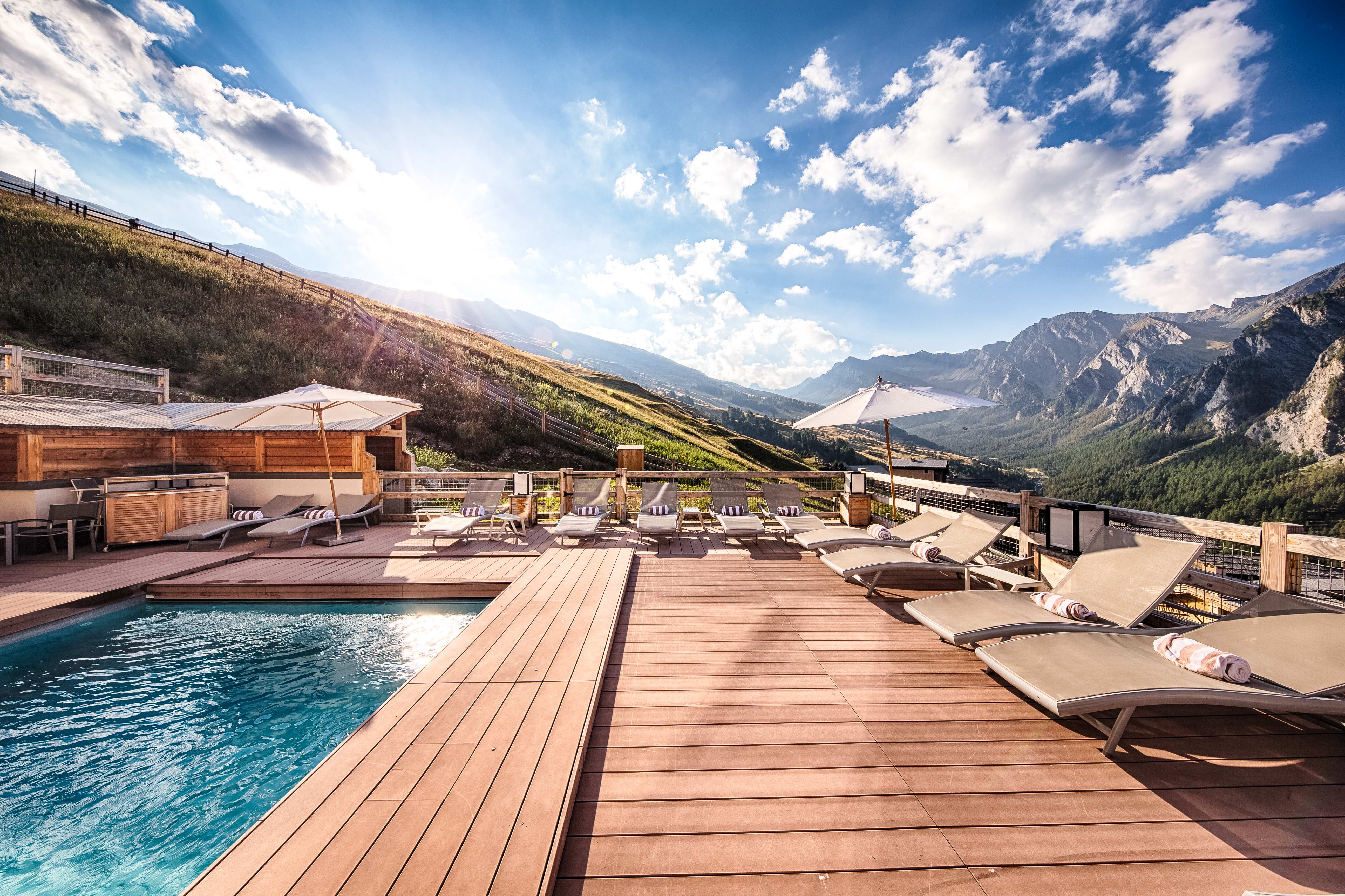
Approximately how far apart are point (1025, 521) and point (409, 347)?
81.3 feet

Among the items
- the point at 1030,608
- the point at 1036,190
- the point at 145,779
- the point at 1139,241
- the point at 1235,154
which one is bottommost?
the point at 145,779

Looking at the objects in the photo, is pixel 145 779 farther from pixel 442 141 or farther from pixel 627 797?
pixel 442 141

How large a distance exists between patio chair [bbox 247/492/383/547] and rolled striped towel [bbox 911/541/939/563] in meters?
7.97

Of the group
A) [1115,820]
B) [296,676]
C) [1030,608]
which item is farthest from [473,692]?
[1030,608]

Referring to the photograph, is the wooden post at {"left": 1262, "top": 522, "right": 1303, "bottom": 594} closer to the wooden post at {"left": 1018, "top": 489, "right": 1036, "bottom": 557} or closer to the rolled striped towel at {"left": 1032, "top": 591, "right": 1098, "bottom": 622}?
the rolled striped towel at {"left": 1032, "top": 591, "right": 1098, "bottom": 622}

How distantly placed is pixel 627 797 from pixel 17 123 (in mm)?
39802

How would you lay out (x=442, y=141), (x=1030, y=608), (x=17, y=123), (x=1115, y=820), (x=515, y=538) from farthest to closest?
1. (x=17, y=123)
2. (x=442, y=141)
3. (x=515, y=538)
4. (x=1030, y=608)
5. (x=1115, y=820)

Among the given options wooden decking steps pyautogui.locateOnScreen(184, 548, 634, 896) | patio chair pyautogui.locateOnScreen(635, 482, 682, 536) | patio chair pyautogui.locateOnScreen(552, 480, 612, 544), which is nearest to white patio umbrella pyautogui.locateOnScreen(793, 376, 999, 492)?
patio chair pyautogui.locateOnScreen(635, 482, 682, 536)

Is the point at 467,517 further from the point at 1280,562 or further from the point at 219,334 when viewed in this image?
the point at 219,334

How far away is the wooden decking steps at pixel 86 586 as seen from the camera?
14.1 feet

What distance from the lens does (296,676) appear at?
379cm

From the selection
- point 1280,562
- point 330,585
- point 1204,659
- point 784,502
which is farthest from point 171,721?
point 1280,562

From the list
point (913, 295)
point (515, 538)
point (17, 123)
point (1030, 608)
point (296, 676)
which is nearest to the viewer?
point (1030, 608)

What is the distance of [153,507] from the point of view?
22.1 feet
